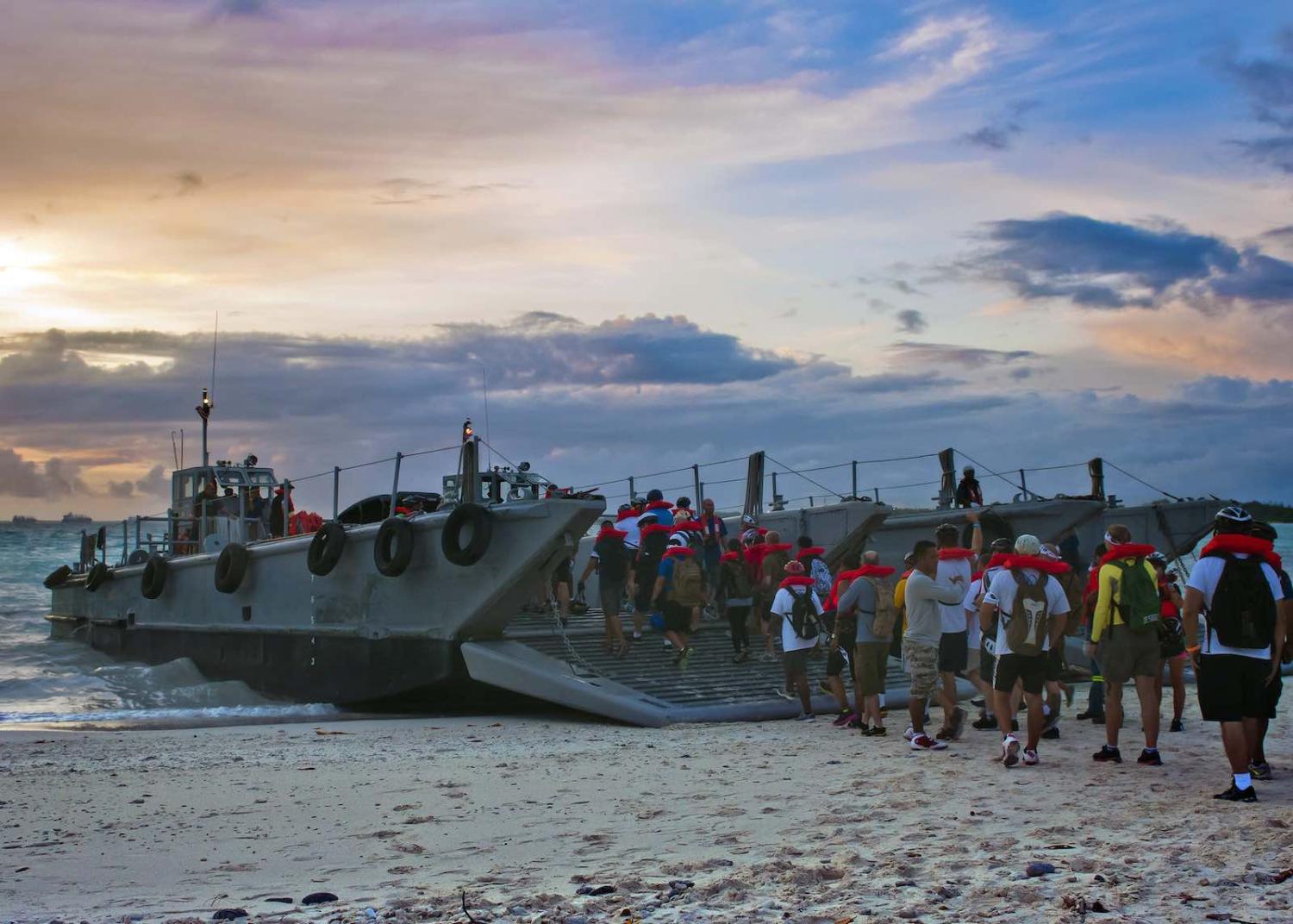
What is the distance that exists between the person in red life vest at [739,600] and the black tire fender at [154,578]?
11.2 metres

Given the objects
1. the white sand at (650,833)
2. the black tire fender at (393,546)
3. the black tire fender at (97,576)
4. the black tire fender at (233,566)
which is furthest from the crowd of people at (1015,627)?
the black tire fender at (97,576)

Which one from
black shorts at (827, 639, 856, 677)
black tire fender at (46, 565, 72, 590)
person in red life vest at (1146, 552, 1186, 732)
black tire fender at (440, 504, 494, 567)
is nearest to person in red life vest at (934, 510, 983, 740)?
black shorts at (827, 639, 856, 677)

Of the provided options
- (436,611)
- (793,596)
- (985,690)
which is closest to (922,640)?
(985,690)

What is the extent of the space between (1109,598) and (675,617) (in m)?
5.84

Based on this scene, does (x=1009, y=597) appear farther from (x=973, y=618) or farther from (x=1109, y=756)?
(x=973, y=618)

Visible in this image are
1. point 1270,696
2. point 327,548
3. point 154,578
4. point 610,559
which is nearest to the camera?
point 1270,696

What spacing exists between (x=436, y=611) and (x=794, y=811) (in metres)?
8.16

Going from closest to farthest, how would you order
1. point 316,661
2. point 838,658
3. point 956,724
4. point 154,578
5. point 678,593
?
point 956,724, point 838,658, point 678,593, point 316,661, point 154,578

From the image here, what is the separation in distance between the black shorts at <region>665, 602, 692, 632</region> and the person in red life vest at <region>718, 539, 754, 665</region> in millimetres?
629

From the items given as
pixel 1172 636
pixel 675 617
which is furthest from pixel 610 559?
pixel 1172 636

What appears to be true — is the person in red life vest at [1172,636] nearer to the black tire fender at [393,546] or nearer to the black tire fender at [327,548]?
the black tire fender at [393,546]

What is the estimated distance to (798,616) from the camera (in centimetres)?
1259

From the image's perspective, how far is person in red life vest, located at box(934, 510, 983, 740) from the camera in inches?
431

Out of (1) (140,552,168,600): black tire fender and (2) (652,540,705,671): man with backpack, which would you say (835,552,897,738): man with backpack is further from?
(1) (140,552,168,600): black tire fender
